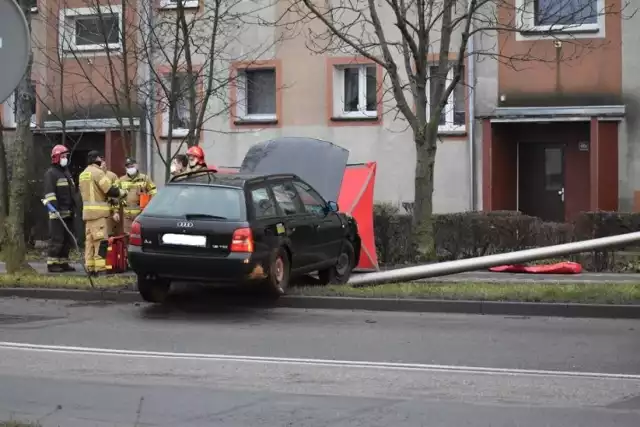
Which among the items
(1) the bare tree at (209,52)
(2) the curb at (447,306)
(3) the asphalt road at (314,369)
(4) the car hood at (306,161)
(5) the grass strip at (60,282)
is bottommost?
(3) the asphalt road at (314,369)

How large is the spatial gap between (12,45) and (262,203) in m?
5.93

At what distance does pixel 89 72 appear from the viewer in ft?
81.6

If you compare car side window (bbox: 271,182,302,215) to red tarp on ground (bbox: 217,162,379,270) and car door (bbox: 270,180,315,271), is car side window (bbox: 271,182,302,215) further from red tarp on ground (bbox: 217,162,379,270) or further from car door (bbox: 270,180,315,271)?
red tarp on ground (bbox: 217,162,379,270)

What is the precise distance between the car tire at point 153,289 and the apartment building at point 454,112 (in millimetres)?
7989

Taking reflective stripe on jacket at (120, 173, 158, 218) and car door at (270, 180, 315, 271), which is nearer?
car door at (270, 180, 315, 271)

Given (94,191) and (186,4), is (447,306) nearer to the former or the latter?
(94,191)

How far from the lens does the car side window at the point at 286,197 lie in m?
12.8

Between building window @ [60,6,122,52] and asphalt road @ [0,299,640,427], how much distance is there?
1128 centimetres

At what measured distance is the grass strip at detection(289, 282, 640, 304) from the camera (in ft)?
38.8

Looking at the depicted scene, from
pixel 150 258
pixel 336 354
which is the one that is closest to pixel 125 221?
pixel 150 258

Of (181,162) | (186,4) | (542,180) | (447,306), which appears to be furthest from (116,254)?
(542,180)

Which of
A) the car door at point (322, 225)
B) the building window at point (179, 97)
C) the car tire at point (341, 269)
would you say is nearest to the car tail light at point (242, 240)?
the car door at point (322, 225)

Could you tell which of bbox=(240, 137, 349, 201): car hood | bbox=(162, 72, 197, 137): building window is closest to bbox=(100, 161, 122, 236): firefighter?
bbox=(240, 137, 349, 201): car hood

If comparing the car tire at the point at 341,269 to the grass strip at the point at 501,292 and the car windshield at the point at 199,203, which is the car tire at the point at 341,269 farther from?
the car windshield at the point at 199,203
